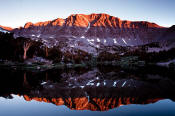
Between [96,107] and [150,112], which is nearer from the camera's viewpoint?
[150,112]

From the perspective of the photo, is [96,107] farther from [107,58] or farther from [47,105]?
[107,58]

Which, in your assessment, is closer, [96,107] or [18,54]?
[96,107]

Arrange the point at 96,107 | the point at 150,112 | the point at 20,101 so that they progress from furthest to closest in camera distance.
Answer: the point at 20,101
the point at 96,107
the point at 150,112

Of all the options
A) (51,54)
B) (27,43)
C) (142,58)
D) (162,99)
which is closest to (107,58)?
(142,58)

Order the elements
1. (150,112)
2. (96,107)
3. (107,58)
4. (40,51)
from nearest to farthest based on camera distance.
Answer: (150,112), (96,107), (40,51), (107,58)

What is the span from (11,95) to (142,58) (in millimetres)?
159502

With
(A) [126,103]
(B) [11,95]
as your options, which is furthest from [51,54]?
(A) [126,103]

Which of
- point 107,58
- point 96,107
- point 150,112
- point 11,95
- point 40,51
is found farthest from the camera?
point 107,58

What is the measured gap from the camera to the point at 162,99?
20656mm

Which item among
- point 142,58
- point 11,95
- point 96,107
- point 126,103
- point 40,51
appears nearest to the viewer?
point 96,107

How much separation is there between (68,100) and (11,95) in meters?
7.69

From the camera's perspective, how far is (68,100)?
19906 millimetres

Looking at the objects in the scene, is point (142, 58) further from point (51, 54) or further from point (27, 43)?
point (27, 43)

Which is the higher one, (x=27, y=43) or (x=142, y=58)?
(x=27, y=43)
